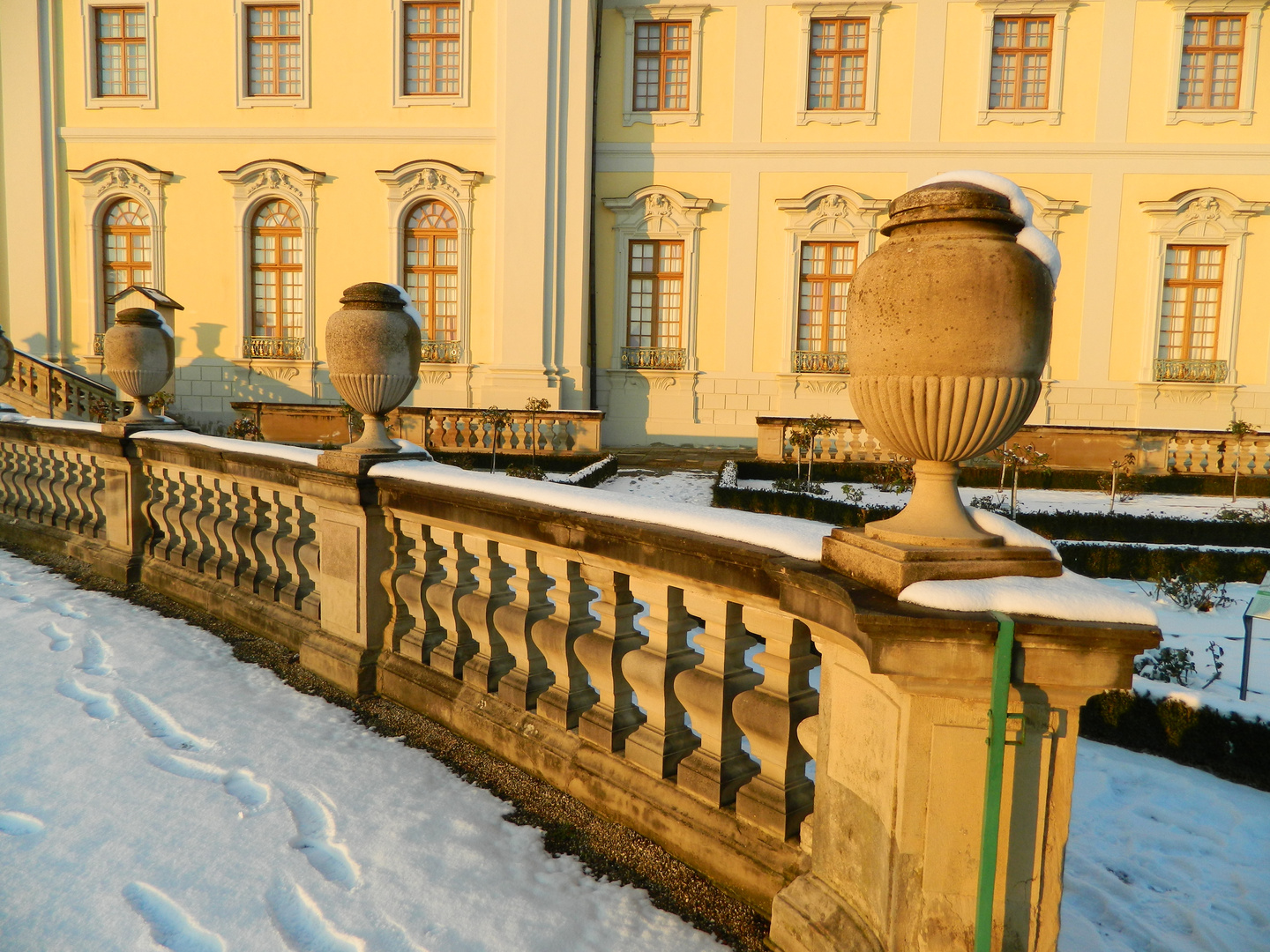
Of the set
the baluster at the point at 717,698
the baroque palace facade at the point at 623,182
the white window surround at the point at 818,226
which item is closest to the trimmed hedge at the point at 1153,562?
the baluster at the point at 717,698

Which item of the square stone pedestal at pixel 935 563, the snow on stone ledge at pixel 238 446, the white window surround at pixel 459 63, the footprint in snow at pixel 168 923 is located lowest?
the footprint in snow at pixel 168 923

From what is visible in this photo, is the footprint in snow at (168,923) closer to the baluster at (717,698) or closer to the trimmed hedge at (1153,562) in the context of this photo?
the baluster at (717,698)

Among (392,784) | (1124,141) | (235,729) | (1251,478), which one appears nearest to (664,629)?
(392,784)

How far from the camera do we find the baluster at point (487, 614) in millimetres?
3449

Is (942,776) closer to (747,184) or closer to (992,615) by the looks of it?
(992,615)

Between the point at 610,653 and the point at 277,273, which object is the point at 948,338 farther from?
the point at 277,273

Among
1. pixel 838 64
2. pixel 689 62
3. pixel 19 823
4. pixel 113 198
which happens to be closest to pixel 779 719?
pixel 19 823

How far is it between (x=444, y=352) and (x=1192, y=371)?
16247 mm

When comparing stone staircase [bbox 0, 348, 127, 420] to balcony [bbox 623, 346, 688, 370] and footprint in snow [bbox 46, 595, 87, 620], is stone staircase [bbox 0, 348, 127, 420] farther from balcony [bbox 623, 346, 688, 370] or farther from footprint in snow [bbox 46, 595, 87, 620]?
footprint in snow [bbox 46, 595, 87, 620]

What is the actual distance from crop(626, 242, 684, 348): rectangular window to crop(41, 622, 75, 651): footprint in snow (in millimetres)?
14801

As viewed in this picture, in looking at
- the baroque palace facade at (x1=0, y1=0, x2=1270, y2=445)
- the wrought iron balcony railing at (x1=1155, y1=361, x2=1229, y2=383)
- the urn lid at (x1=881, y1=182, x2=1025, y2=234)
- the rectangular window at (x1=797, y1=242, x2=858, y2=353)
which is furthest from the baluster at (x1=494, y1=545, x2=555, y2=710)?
the wrought iron balcony railing at (x1=1155, y1=361, x2=1229, y2=383)

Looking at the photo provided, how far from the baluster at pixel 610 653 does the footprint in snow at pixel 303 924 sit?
1.04 meters

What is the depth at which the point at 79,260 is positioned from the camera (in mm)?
19312

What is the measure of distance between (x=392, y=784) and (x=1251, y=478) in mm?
14862
